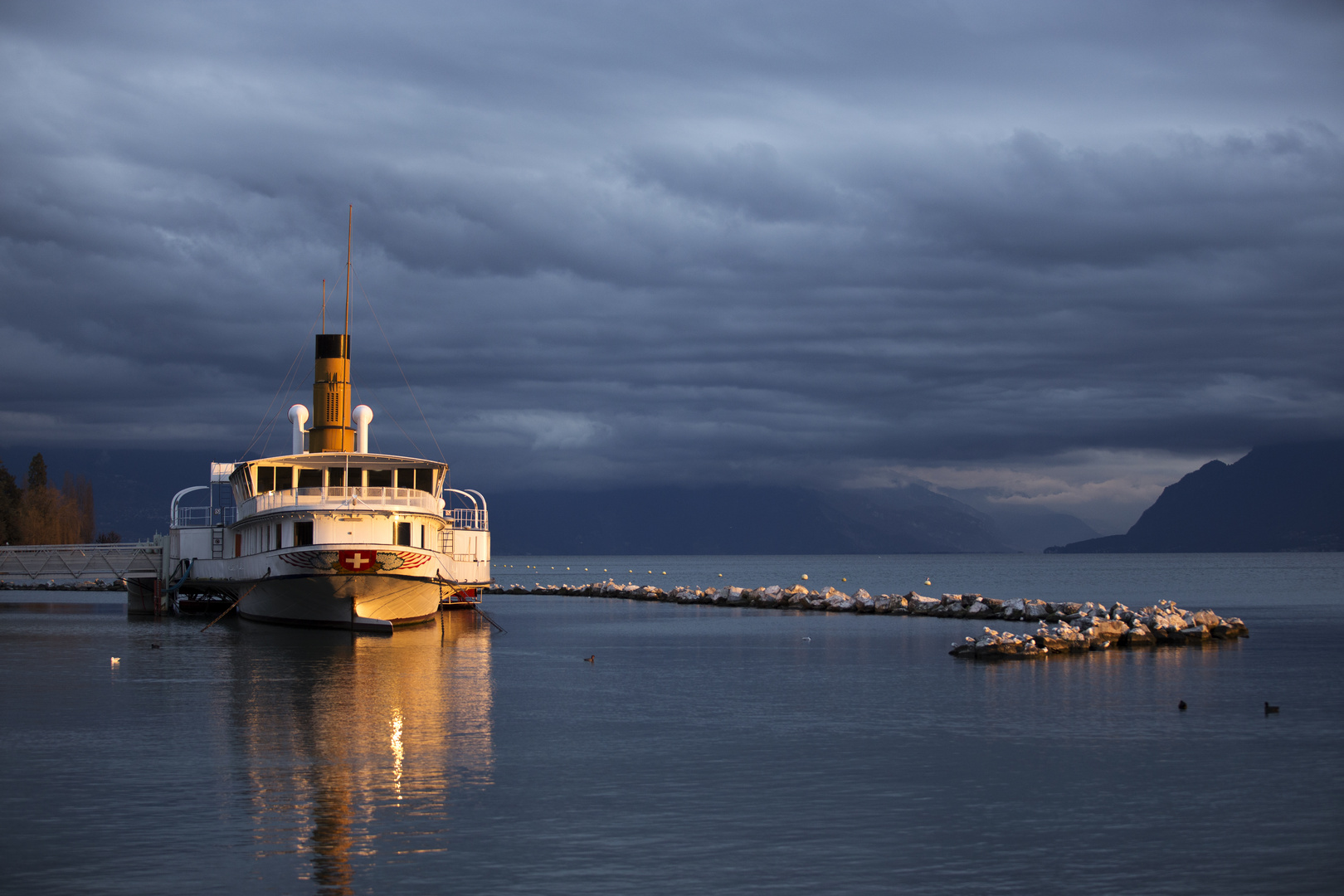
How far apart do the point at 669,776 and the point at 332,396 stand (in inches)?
1938

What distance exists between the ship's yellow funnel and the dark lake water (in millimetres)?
24686

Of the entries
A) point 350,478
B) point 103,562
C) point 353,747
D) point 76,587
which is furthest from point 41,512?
point 353,747

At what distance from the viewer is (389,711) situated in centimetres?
2841

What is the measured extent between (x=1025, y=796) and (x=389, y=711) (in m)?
14.7

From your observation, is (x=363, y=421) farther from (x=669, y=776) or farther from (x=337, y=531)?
(x=669, y=776)

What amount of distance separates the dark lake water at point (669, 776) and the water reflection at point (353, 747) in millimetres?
89

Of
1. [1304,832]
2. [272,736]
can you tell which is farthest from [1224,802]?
[272,736]

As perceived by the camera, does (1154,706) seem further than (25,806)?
Yes

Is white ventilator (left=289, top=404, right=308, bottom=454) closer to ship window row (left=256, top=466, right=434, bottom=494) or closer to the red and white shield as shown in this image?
ship window row (left=256, top=466, right=434, bottom=494)

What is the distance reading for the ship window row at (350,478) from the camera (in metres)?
56.6

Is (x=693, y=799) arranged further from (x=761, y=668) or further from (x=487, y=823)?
(x=761, y=668)

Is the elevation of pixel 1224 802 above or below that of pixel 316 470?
below

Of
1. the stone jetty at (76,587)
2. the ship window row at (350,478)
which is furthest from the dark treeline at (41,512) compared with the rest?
the ship window row at (350,478)

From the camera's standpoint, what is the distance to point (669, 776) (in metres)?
21.0
